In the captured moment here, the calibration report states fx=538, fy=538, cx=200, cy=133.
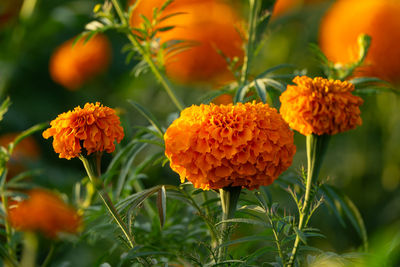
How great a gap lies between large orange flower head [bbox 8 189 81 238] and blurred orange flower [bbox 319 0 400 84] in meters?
0.52

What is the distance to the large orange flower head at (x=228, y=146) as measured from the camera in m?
0.46

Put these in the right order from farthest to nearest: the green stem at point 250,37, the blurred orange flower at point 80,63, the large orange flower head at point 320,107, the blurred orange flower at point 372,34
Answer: the blurred orange flower at point 80,63 < the blurred orange flower at point 372,34 < the green stem at point 250,37 < the large orange flower head at point 320,107

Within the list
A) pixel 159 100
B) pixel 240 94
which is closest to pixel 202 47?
pixel 159 100

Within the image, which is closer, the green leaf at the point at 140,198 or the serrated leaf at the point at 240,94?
the green leaf at the point at 140,198

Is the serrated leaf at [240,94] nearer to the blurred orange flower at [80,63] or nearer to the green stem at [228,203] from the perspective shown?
the green stem at [228,203]

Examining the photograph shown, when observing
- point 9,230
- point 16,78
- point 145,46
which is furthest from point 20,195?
point 16,78

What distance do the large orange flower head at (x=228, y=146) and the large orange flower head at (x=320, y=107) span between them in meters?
0.03

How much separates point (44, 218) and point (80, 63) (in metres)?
0.82

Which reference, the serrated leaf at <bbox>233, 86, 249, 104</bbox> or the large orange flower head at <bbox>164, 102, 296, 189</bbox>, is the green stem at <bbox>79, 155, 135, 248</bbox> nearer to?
the large orange flower head at <bbox>164, 102, 296, 189</bbox>

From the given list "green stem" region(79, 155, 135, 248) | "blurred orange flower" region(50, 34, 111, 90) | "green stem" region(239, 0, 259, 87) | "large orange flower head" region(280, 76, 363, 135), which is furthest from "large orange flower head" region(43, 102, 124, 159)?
"blurred orange flower" region(50, 34, 111, 90)

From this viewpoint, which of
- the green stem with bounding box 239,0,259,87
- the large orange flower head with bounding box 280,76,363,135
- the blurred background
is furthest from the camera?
the blurred background

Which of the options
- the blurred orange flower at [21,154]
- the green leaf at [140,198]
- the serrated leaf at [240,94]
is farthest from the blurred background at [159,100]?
the green leaf at [140,198]

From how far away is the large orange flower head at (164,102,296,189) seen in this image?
0.46 m

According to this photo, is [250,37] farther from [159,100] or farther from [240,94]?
[159,100]
